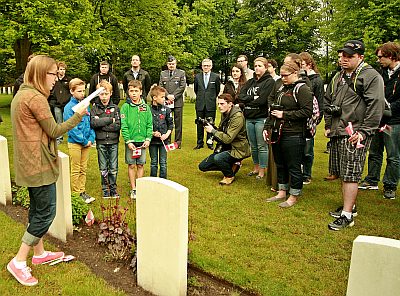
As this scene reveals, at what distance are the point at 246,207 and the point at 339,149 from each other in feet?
5.66

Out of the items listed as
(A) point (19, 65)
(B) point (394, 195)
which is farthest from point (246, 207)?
(A) point (19, 65)

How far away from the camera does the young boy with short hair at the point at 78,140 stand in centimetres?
638

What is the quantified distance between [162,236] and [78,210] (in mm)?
2289

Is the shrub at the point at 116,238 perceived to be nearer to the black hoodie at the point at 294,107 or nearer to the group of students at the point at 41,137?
the group of students at the point at 41,137

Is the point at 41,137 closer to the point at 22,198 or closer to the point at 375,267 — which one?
the point at 22,198

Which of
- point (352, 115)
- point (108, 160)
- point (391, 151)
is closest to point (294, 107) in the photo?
point (352, 115)

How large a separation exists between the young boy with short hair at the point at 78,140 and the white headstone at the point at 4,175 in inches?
36.5

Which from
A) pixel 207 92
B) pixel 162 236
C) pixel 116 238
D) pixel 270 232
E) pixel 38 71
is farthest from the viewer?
pixel 207 92

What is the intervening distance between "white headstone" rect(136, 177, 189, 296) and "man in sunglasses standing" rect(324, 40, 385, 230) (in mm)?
2681

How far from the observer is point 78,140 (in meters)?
6.40

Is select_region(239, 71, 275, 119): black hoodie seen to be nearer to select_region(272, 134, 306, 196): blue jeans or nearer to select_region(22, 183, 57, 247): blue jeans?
select_region(272, 134, 306, 196): blue jeans

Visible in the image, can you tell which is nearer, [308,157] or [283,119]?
[283,119]

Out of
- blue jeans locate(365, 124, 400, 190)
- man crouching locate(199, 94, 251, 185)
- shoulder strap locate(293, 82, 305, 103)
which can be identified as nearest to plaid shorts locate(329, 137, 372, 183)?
shoulder strap locate(293, 82, 305, 103)

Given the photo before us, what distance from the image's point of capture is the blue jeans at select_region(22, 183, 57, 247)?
13.7ft
